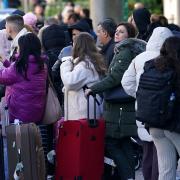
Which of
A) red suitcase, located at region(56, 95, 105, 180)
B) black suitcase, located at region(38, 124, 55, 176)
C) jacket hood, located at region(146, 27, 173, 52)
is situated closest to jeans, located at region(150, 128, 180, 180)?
jacket hood, located at region(146, 27, 173, 52)

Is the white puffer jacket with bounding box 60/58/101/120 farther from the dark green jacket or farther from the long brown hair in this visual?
the dark green jacket

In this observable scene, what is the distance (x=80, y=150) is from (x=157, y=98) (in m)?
1.69

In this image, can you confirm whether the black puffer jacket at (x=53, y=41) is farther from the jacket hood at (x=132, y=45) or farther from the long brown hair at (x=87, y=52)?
the jacket hood at (x=132, y=45)

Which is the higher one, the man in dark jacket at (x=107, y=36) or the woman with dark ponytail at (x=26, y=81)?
the man in dark jacket at (x=107, y=36)

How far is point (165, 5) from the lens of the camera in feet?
117

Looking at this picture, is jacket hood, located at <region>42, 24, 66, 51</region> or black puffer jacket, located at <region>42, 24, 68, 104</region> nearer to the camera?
black puffer jacket, located at <region>42, 24, 68, 104</region>

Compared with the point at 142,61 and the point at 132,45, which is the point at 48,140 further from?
the point at 142,61

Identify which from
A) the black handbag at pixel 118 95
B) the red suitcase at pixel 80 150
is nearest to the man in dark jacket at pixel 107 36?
the black handbag at pixel 118 95

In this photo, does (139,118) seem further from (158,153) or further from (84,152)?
(84,152)

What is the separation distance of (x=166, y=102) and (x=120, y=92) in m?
1.64

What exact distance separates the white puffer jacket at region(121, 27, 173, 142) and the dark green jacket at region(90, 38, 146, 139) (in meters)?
0.48

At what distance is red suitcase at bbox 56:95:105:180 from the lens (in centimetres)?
932

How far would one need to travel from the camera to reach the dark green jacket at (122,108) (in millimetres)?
9406

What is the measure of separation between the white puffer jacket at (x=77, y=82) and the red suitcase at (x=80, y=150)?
0.28m
